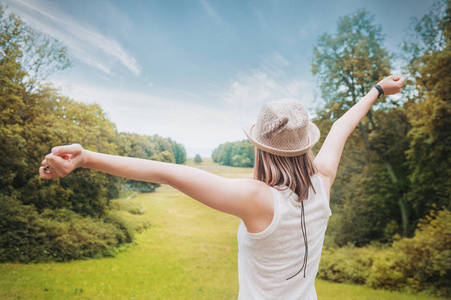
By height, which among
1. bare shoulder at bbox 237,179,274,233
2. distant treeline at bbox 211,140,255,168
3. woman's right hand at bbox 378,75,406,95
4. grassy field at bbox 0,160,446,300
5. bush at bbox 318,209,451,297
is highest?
distant treeline at bbox 211,140,255,168

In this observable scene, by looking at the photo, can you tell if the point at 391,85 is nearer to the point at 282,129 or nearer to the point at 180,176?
the point at 282,129

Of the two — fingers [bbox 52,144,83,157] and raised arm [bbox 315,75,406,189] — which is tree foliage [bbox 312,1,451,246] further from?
fingers [bbox 52,144,83,157]

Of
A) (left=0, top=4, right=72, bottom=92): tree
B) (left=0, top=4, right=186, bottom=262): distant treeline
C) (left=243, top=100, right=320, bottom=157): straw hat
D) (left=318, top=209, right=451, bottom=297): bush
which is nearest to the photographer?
(left=243, top=100, right=320, bottom=157): straw hat

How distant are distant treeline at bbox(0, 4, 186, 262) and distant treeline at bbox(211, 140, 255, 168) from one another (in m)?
1.94

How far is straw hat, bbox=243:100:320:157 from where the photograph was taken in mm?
774

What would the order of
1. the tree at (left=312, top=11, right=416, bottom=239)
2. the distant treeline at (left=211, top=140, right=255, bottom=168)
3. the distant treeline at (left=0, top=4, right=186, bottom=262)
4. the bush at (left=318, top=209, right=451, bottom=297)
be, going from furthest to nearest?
the distant treeline at (left=211, top=140, right=255, bottom=168) → the tree at (left=312, top=11, right=416, bottom=239) → the distant treeline at (left=0, top=4, right=186, bottom=262) → the bush at (left=318, top=209, right=451, bottom=297)

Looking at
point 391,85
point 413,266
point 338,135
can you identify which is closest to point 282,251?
point 338,135

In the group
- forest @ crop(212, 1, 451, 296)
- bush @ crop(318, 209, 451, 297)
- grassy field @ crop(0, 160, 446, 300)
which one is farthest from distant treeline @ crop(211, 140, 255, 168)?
bush @ crop(318, 209, 451, 297)

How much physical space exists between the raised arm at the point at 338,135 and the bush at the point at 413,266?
24.0 ft

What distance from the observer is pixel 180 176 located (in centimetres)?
68

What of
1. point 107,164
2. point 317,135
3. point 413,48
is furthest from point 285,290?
point 413,48

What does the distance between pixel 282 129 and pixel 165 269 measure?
9.35 metres

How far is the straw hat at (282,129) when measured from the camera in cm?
77

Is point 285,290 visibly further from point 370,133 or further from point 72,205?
point 370,133
